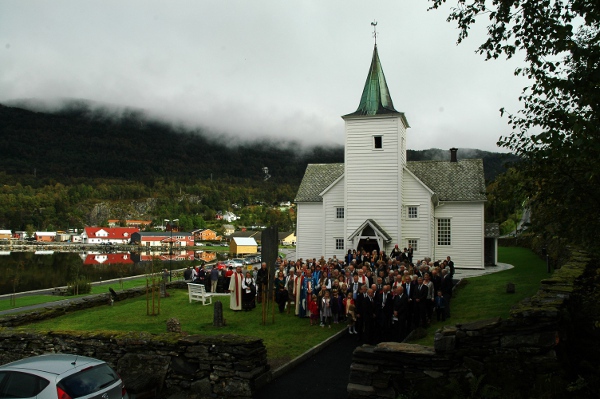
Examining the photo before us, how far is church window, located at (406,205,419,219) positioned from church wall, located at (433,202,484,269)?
3032 millimetres

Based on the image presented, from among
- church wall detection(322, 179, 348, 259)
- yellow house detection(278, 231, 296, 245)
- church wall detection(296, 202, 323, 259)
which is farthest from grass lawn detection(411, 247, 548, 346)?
yellow house detection(278, 231, 296, 245)

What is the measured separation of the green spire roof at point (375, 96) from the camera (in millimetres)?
34438

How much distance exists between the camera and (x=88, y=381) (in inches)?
369

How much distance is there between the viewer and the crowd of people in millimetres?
16094

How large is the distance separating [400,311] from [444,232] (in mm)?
22378

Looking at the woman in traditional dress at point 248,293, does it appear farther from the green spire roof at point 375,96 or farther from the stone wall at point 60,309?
the green spire roof at point 375,96

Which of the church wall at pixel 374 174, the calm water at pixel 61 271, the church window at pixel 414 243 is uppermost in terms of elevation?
the church wall at pixel 374 174

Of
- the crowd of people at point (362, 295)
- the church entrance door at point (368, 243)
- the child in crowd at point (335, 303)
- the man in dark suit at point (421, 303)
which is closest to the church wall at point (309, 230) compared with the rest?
the church entrance door at point (368, 243)

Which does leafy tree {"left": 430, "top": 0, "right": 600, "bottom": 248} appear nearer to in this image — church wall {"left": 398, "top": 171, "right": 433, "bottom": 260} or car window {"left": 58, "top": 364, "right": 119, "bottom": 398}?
car window {"left": 58, "top": 364, "right": 119, "bottom": 398}

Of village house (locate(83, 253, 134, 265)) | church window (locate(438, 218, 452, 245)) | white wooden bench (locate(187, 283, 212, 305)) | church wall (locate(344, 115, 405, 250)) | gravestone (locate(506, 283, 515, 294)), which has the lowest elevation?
village house (locate(83, 253, 134, 265))

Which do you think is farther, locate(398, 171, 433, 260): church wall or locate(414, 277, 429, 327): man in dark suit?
locate(398, 171, 433, 260): church wall

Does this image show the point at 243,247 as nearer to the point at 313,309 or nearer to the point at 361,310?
the point at 313,309

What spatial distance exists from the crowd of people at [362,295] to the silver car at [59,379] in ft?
27.7

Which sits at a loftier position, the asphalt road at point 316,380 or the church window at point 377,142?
the church window at point 377,142
